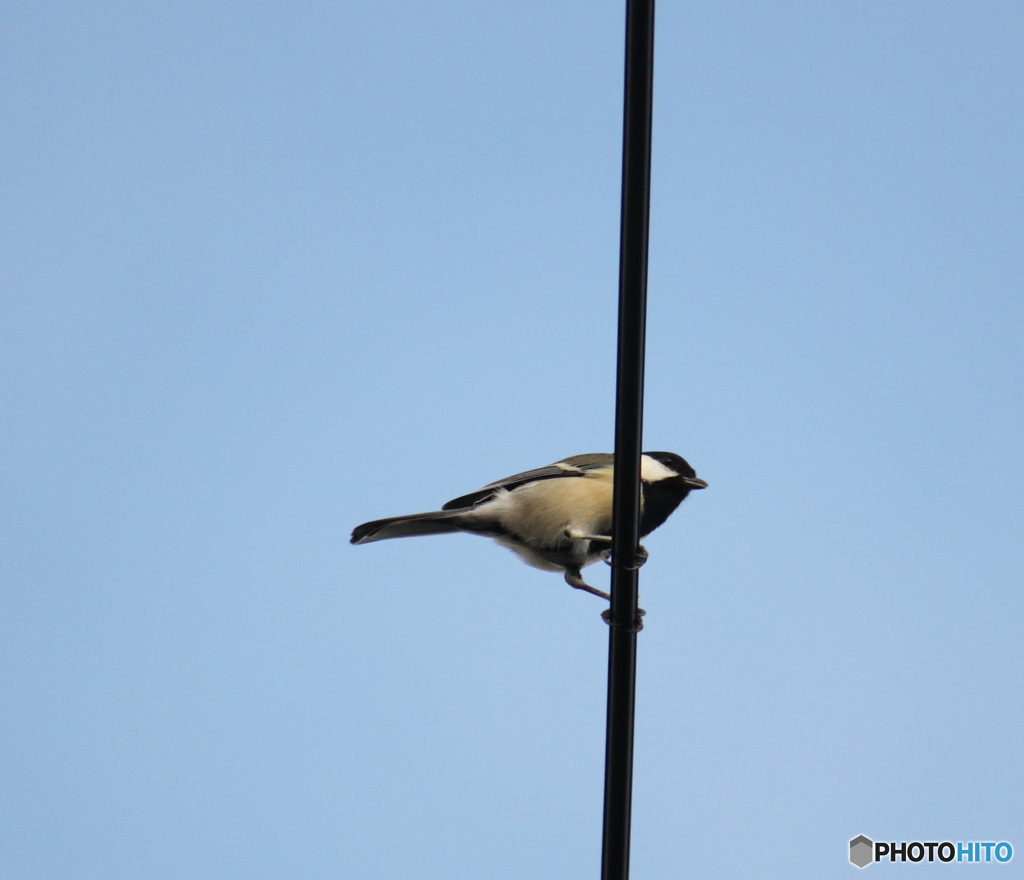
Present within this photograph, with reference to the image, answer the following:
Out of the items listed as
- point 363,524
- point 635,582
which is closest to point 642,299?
point 635,582

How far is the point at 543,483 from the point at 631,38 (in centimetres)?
287

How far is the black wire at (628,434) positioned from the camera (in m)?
2.06

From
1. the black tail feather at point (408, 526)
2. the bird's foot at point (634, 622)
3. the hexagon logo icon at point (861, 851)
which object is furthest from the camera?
the hexagon logo icon at point (861, 851)

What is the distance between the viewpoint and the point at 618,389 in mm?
2246

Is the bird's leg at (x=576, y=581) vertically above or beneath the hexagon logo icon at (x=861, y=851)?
above

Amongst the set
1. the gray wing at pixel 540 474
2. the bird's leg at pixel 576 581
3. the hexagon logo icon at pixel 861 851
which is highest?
the gray wing at pixel 540 474

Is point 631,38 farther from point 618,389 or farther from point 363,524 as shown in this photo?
point 363,524

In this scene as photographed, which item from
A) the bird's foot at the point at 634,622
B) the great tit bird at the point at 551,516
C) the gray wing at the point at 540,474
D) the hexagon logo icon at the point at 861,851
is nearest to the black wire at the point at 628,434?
the bird's foot at the point at 634,622

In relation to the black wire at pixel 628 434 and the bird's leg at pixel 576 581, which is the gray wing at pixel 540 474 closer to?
the bird's leg at pixel 576 581

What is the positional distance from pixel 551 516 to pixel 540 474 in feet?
1.35

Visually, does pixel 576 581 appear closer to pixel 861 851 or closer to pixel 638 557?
pixel 638 557

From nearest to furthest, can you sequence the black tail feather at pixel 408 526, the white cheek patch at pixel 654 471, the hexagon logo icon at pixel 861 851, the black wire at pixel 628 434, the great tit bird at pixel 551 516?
the black wire at pixel 628 434 < the black tail feather at pixel 408 526 < the great tit bird at pixel 551 516 < the white cheek patch at pixel 654 471 < the hexagon logo icon at pixel 861 851

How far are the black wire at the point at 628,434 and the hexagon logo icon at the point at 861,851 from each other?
4446mm

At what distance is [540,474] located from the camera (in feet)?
16.0
